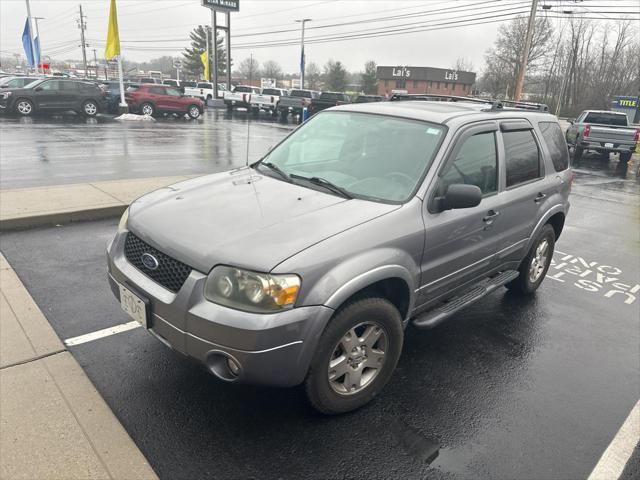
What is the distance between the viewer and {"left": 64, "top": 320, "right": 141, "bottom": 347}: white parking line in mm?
3641

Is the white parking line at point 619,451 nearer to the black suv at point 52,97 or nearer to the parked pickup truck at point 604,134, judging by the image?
the parked pickup truck at point 604,134

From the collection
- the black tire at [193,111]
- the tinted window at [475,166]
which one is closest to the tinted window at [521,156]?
the tinted window at [475,166]

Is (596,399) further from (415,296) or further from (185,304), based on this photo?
(185,304)

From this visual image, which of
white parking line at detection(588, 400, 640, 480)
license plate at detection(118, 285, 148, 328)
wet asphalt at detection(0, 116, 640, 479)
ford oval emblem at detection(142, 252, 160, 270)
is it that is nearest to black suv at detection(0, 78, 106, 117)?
wet asphalt at detection(0, 116, 640, 479)

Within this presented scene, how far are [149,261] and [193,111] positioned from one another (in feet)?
81.7

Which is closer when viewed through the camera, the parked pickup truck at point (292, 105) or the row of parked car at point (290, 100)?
the row of parked car at point (290, 100)

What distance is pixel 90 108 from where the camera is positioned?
22.1 meters

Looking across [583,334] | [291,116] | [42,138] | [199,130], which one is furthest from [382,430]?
[291,116]

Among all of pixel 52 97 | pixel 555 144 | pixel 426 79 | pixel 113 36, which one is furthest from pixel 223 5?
pixel 426 79

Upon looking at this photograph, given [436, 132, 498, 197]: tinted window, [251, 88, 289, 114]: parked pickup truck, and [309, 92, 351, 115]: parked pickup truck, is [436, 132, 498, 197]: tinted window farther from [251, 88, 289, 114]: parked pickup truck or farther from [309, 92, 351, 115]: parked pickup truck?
[251, 88, 289, 114]: parked pickup truck

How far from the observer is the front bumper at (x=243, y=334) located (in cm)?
243

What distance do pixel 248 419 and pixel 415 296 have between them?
1341 millimetres

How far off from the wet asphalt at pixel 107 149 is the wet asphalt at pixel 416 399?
3.25 m

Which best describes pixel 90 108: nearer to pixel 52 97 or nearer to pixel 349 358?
pixel 52 97
